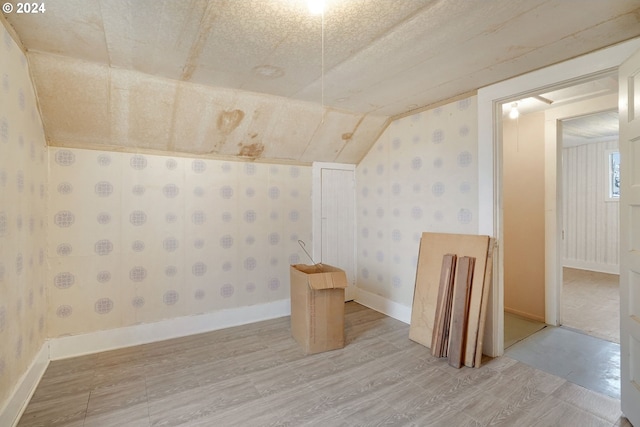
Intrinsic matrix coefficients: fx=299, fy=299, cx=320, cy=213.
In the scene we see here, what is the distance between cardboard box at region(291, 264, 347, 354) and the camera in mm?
2635

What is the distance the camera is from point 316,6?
1.53 metres

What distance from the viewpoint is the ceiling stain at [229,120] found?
9.38 ft

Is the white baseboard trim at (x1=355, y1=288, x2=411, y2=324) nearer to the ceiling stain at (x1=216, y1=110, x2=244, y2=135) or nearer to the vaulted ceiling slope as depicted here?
the vaulted ceiling slope

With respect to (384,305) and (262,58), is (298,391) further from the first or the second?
(262,58)

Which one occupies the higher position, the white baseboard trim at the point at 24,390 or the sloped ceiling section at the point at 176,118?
the sloped ceiling section at the point at 176,118

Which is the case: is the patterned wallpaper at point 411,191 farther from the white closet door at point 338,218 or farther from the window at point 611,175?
the window at point 611,175

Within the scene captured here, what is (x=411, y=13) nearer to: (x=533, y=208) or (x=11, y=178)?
(x=11, y=178)

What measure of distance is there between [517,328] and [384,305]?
4.61ft

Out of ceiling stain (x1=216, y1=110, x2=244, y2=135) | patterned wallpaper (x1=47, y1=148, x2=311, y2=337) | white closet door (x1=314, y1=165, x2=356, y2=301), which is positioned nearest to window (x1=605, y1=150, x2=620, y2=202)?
white closet door (x1=314, y1=165, x2=356, y2=301)

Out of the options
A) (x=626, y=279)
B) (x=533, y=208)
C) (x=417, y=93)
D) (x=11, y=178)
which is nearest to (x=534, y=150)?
(x=533, y=208)

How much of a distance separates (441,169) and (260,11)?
2.16m

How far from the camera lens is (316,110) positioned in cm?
316

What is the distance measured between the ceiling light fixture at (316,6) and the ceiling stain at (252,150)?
1.85 metres

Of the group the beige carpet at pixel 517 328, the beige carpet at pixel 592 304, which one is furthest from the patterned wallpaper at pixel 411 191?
the beige carpet at pixel 592 304
